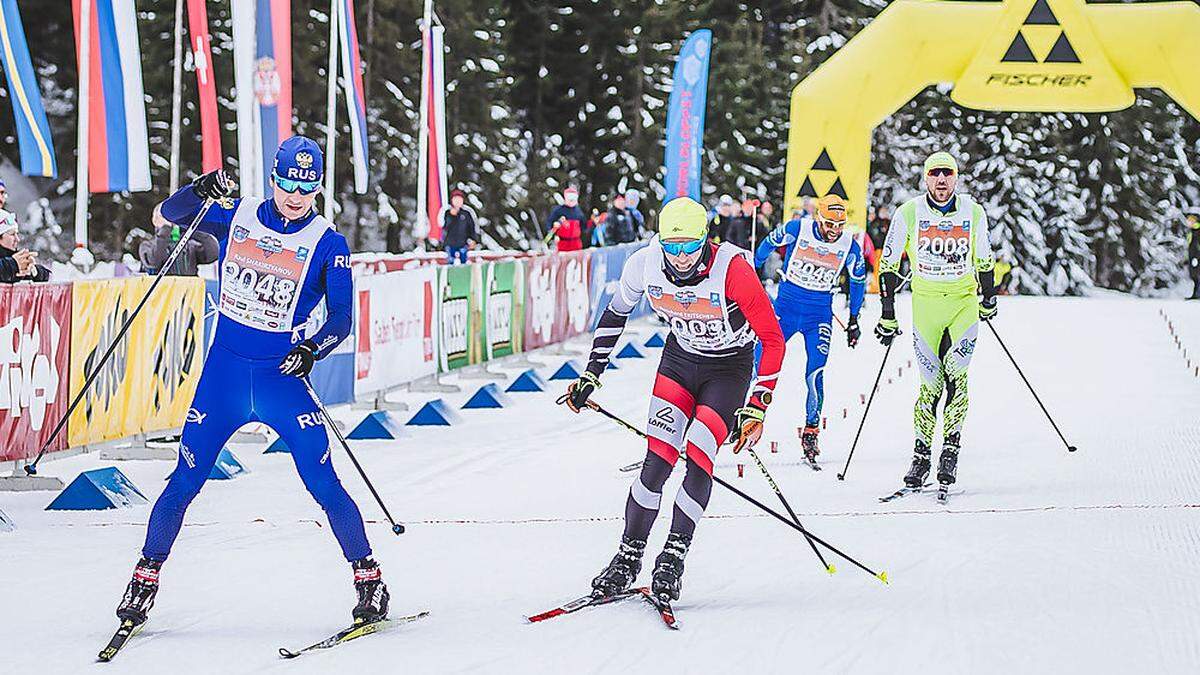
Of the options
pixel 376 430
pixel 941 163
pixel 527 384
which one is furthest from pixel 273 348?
pixel 527 384

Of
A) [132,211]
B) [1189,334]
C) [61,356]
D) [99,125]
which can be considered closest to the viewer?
[61,356]

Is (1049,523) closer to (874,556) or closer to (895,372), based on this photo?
(874,556)

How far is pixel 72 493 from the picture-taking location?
8883 millimetres

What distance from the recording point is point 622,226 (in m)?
28.8

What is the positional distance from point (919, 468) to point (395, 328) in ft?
18.1

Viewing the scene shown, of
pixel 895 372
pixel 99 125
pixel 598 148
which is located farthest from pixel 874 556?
pixel 598 148

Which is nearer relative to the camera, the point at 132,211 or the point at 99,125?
the point at 99,125

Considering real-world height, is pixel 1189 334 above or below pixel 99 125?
below

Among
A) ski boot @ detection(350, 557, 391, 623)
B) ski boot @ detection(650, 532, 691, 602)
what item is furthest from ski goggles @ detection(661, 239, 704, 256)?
ski boot @ detection(350, 557, 391, 623)

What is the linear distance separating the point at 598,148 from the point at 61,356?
4026 cm

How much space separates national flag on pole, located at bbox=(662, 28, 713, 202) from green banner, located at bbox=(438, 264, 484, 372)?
13.1 meters

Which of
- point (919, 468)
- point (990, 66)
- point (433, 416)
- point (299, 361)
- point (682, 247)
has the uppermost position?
point (990, 66)

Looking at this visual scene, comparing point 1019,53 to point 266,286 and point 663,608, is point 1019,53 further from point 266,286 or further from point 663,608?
point 266,286

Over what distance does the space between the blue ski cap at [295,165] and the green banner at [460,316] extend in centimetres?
892
